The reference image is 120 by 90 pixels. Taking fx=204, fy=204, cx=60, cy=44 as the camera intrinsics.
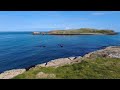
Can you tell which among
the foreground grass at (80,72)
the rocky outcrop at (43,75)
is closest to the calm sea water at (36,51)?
the foreground grass at (80,72)

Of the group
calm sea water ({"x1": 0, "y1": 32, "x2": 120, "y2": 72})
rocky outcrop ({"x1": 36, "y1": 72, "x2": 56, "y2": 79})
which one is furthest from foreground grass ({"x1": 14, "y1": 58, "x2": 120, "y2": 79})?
calm sea water ({"x1": 0, "y1": 32, "x2": 120, "y2": 72})

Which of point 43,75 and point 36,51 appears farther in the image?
point 36,51

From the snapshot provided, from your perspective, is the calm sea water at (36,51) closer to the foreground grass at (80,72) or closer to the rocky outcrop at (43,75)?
the foreground grass at (80,72)

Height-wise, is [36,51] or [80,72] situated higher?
[80,72]

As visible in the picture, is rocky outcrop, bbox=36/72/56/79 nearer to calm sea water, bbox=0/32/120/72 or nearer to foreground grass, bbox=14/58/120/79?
foreground grass, bbox=14/58/120/79

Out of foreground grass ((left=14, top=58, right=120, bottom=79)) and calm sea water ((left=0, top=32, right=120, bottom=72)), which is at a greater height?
foreground grass ((left=14, top=58, right=120, bottom=79))

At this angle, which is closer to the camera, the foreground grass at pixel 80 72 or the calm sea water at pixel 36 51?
the foreground grass at pixel 80 72

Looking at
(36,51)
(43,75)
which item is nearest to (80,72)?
(43,75)

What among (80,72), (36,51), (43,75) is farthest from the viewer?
(36,51)

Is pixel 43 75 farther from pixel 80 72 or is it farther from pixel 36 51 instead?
pixel 36 51
